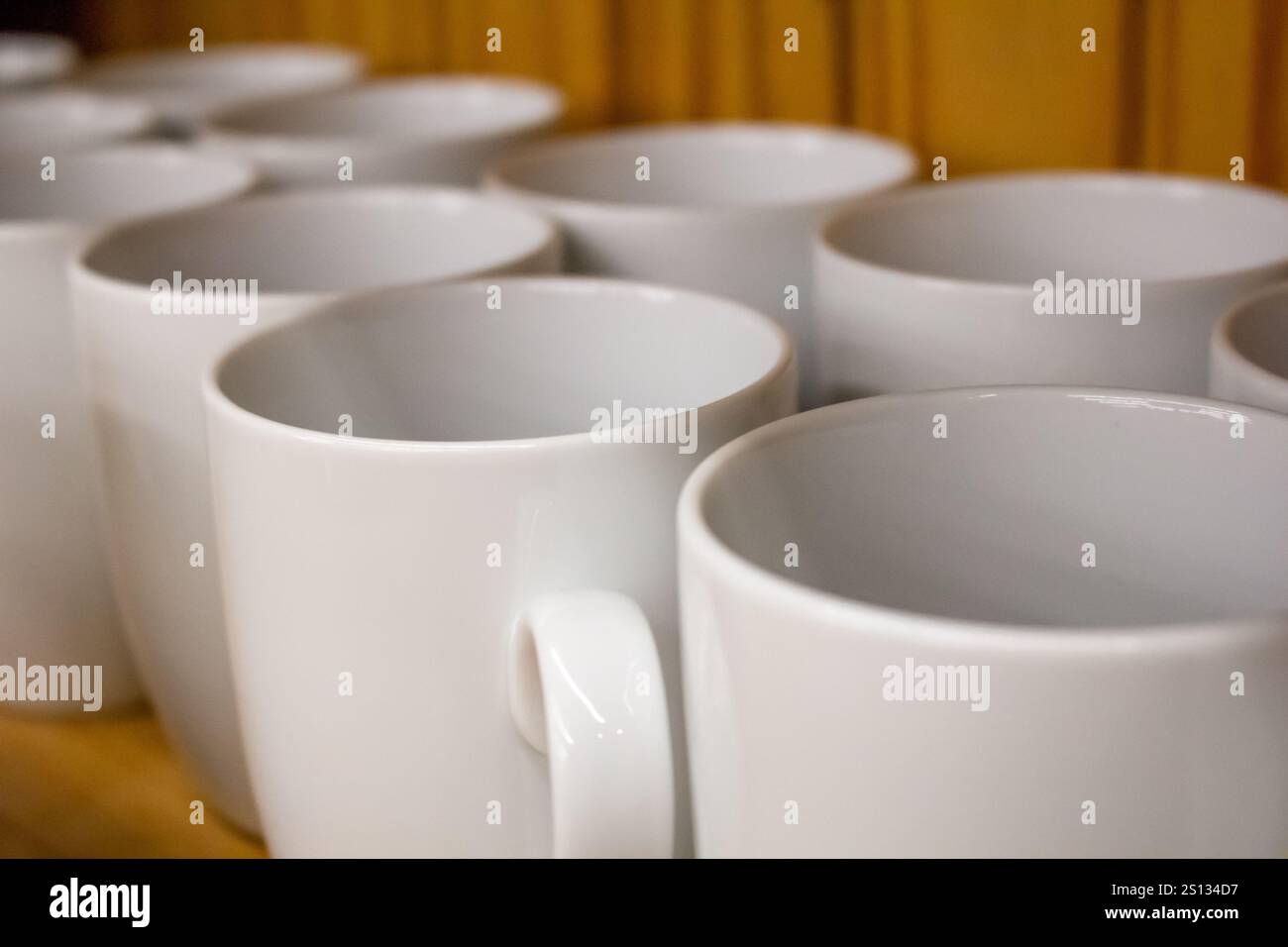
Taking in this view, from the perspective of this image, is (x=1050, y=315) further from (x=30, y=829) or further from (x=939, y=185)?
(x=30, y=829)

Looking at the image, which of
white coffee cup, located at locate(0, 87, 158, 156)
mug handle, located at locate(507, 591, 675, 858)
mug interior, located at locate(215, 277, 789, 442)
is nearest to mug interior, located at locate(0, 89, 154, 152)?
white coffee cup, located at locate(0, 87, 158, 156)

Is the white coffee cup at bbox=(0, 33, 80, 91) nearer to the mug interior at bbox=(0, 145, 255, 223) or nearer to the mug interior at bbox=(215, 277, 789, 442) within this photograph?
the mug interior at bbox=(0, 145, 255, 223)

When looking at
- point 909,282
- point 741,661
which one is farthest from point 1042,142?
point 741,661

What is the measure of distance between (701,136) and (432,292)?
0.30m

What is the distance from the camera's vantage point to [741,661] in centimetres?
32

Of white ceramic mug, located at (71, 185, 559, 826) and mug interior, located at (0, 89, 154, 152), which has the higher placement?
mug interior, located at (0, 89, 154, 152)

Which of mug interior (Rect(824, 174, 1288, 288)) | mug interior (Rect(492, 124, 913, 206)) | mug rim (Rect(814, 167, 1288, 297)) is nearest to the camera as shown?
mug rim (Rect(814, 167, 1288, 297))

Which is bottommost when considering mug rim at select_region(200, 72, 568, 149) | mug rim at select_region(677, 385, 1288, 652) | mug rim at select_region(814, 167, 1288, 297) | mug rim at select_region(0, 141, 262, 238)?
mug rim at select_region(677, 385, 1288, 652)

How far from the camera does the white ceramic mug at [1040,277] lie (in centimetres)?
49

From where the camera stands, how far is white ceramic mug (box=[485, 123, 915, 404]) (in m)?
0.61

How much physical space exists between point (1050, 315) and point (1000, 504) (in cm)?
9

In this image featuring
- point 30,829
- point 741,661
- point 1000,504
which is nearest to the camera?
point 741,661

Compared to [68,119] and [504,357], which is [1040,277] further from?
[68,119]

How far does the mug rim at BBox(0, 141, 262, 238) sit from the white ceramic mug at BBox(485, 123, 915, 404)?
0.12m
